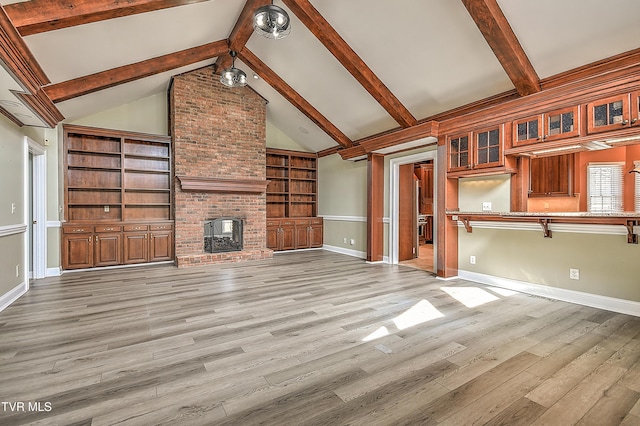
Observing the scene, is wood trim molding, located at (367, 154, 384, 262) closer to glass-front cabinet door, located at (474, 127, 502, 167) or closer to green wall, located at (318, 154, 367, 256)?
green wall, located at (318, 154, 367, 256)

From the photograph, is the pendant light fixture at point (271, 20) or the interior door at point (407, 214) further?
the interior door at point (407, 214)

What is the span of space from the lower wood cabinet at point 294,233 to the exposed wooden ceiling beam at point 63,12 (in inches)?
203

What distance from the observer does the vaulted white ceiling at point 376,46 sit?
3090 mm

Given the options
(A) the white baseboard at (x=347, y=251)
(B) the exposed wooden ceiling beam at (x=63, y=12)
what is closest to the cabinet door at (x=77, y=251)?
(B) the exposed wooden ceiling beam at (x=63, y=12)

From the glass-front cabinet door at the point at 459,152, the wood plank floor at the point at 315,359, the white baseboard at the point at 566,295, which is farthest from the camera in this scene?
Answer: the glass-front cabinet door at the point at 459,152

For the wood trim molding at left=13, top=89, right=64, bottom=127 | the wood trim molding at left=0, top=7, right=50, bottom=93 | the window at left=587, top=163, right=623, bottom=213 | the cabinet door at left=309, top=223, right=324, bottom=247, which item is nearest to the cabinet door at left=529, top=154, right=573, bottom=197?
the window at left=587, top=163, right=623, bottom=213

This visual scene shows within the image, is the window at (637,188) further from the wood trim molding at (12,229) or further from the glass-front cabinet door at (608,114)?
the wood trim molding at (12,229)

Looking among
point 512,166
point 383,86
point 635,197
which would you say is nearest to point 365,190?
point 383,86

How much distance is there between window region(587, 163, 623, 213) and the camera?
514 cm

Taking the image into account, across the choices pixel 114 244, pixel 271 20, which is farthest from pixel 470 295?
pixel 114 244

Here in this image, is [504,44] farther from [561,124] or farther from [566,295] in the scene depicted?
[566,295]

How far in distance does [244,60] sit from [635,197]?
7.23 m

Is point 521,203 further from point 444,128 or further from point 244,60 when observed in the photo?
point 244,60

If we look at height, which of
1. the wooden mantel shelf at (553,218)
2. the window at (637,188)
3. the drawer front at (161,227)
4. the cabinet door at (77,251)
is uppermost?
the window at (637,188)
